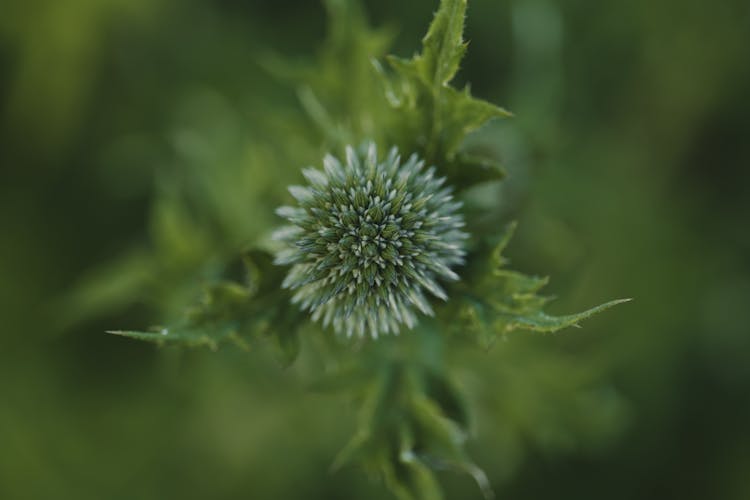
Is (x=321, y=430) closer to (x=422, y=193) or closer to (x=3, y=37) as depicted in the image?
(x=422, y=193)

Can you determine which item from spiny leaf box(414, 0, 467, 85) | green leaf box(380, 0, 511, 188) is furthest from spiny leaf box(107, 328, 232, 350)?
spiny leaf box(414, 0, 467, 85)

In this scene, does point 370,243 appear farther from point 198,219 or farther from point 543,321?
point 198,219

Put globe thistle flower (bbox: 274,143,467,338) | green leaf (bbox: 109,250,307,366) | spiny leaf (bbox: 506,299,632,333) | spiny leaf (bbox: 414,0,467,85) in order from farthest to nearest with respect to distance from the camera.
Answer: green leaf (bbox: 109,250,307,366) < globe thistle flower (bbox: 274,143,467,338) < spiny leaf (bbox: 414,0,467,85) < spiny leaf (bbox: 506,299,632,333)

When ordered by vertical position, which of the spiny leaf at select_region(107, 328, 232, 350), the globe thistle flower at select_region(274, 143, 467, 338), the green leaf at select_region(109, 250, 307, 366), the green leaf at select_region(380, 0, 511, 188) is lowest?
the spiny leaf at select_region(107, 328, 232, 350)

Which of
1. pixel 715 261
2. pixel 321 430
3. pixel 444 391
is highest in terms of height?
pixel 715 261

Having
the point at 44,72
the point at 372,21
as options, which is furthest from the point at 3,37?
the point at 372,21

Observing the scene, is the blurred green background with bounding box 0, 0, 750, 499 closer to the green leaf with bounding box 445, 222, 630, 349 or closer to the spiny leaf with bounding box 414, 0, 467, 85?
the green leaf with bounding box 445, 222, 630, 349

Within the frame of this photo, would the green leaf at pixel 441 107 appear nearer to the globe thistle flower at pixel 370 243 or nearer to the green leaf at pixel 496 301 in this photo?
the globe thistle flower at pixel 370 243
